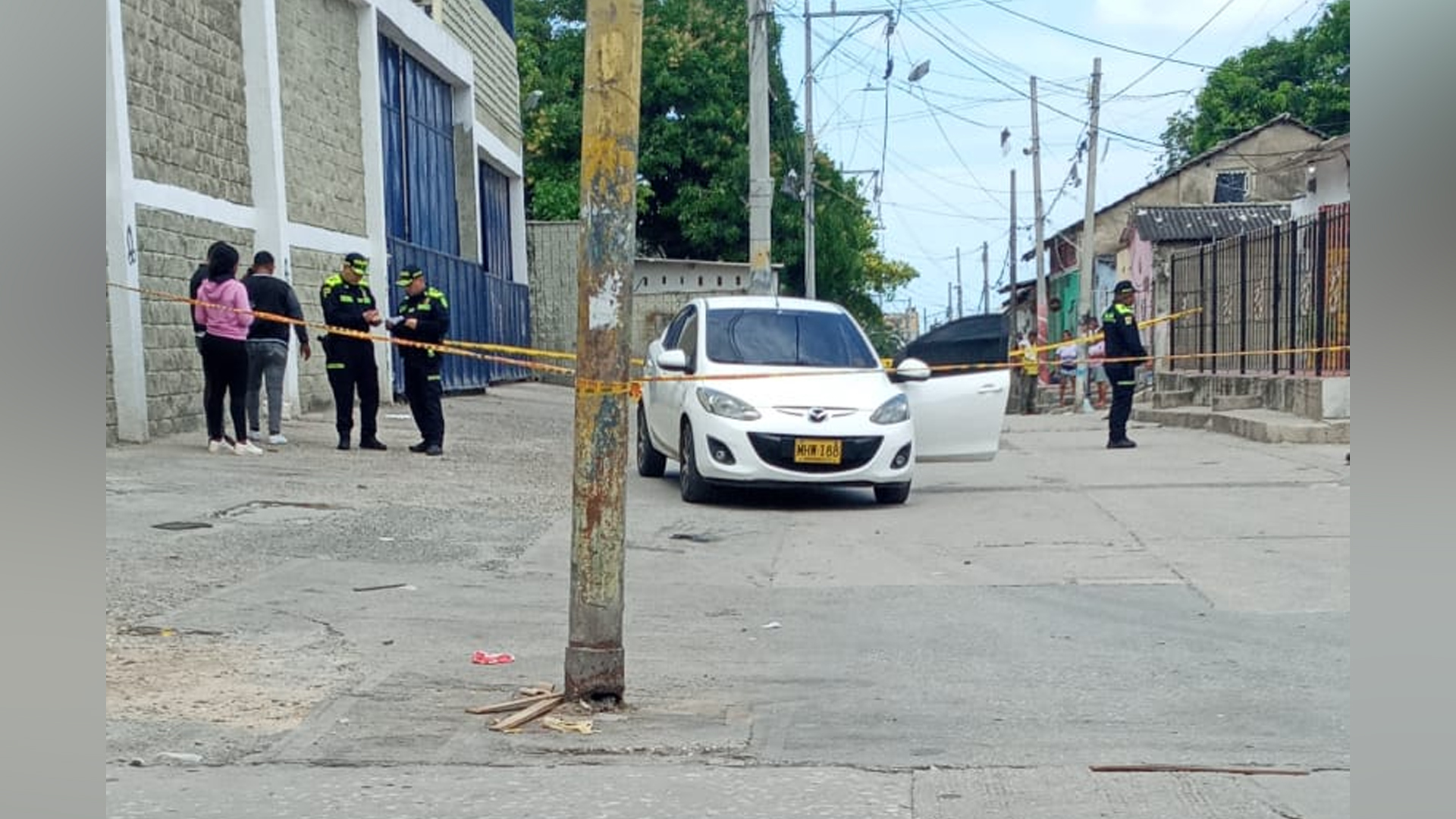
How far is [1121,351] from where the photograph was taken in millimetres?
16547

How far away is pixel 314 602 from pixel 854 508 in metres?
5.54

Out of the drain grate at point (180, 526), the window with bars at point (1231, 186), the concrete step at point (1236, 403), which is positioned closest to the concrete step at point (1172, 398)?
the concrete step at point (1236, 403)

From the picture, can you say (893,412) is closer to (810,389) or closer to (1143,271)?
(810,389)

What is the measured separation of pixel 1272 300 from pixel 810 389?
1029 centimetres

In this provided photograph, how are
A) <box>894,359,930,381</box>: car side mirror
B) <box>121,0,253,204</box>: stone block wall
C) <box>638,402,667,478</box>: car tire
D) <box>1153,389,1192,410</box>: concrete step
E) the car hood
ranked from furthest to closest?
1. <box>1153,389,1192,410</box>: concrete step
2. <box>638,402,667,478</box>: car tire
3. <box>121,0,253,204</box>: stone block wall
4. <box>894,359,930,381</box>: car side mirror
5. the car hood

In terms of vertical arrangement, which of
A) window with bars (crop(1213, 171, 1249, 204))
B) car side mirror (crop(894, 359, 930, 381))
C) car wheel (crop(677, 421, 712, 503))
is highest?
window with bars (crop(1213, 171, 1249, 204))

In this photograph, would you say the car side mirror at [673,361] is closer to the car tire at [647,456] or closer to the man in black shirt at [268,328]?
the car tire at [647,456]

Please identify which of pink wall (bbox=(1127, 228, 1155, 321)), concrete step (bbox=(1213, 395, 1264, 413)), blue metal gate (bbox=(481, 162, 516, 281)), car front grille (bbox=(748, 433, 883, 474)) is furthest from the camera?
pink wall (bbox=(1127, 228, 1155, 321))

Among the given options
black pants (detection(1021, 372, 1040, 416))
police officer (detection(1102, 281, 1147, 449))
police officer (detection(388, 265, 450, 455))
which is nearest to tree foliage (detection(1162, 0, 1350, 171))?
black pants (detection(1021, 372, 1040, 416))

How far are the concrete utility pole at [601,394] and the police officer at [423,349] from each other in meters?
7.98

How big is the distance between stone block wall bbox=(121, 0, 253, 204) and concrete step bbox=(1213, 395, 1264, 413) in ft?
42.1

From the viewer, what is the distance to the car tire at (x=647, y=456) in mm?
14031

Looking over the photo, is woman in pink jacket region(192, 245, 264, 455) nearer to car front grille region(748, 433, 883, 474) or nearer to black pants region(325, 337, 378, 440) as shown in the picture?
black pants region(325, 337, 378, 440)

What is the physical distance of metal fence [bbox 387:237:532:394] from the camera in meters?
22.2
